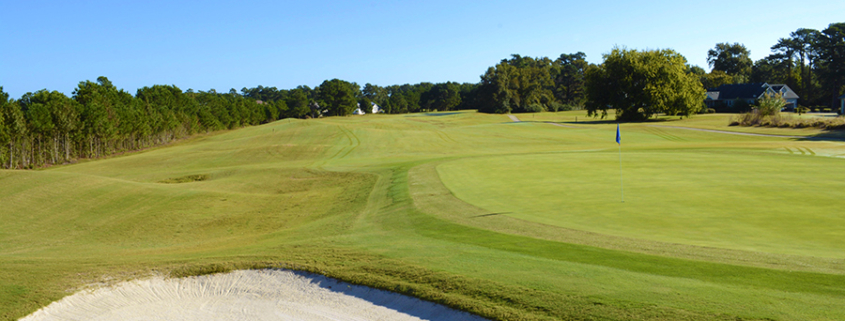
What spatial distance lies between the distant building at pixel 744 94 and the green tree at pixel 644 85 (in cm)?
2830

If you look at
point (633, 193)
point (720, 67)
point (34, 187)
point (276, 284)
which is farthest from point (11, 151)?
point (720, 67)

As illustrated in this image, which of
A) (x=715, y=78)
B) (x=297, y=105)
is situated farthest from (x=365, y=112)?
(x=715, y=78)

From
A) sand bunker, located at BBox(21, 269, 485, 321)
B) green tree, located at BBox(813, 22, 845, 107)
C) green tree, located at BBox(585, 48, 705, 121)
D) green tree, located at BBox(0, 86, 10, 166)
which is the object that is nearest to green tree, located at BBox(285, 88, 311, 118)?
green tree, located at BBox(585, 48, 705, 121)

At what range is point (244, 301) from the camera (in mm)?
8898

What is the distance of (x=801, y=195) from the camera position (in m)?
14.8

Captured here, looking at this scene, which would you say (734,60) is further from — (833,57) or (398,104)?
(398,104)

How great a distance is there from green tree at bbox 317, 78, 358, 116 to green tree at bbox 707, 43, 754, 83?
100614 millimetres

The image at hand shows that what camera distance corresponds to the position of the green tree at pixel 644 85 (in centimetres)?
6669

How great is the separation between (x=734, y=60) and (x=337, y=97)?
106862mm

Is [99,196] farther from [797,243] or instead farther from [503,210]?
[797,243]

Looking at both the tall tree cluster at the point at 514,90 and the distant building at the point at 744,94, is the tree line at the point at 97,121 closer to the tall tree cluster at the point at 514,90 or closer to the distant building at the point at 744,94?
the tall tree cluster at the point at 514,90

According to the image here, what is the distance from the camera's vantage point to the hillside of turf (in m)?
7.28

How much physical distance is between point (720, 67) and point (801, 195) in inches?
5539

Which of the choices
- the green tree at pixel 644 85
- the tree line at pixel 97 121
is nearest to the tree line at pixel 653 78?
the green tree at pixel 644 85
